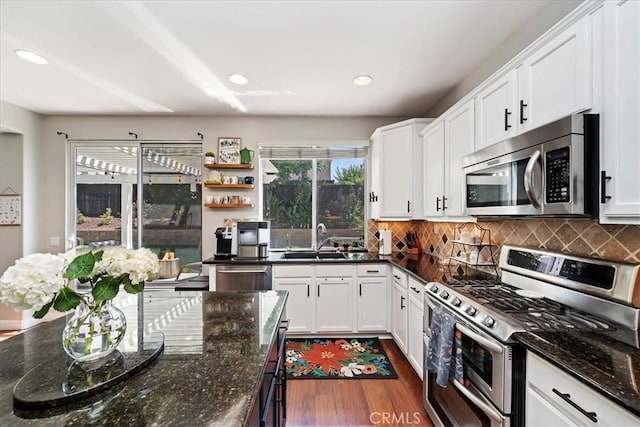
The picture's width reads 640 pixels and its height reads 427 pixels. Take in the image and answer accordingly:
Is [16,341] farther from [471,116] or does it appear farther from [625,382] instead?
[471,116]

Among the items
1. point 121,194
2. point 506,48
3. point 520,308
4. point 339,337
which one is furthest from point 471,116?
point 121,194

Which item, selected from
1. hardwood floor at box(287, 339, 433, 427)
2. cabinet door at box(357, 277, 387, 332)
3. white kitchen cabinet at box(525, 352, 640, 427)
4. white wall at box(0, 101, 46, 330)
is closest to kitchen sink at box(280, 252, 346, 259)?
cabinet door at box(357, 277, 387, 332)

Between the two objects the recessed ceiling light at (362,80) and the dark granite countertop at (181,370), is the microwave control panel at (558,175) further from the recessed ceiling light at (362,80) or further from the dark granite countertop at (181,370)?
the recessed ceiling light at (362,80)

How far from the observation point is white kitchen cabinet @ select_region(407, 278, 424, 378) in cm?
237

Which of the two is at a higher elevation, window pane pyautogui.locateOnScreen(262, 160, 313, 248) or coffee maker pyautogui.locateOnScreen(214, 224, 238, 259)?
window pane pyautogui.locateOnScreen(262, 160, 313, 248)

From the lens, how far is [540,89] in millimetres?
1565

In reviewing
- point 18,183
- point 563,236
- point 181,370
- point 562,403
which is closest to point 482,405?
point 562,403

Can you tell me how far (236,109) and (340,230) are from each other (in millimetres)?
2028

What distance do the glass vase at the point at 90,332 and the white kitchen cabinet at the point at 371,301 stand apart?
254 centimetres

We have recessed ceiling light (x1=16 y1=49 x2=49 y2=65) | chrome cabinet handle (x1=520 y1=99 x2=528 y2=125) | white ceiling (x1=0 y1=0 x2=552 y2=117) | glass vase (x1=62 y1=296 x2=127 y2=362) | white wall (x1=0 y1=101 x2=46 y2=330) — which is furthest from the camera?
white wall (x1=0 y1=101 x2=46 y2=330)

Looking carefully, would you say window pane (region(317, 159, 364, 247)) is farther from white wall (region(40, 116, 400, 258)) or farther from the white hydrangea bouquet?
the white hydrangea bouquet

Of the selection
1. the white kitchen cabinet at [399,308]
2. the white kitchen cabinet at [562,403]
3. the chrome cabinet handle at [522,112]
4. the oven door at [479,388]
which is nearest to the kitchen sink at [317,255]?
the white kitchen cabinet at [399,308]
